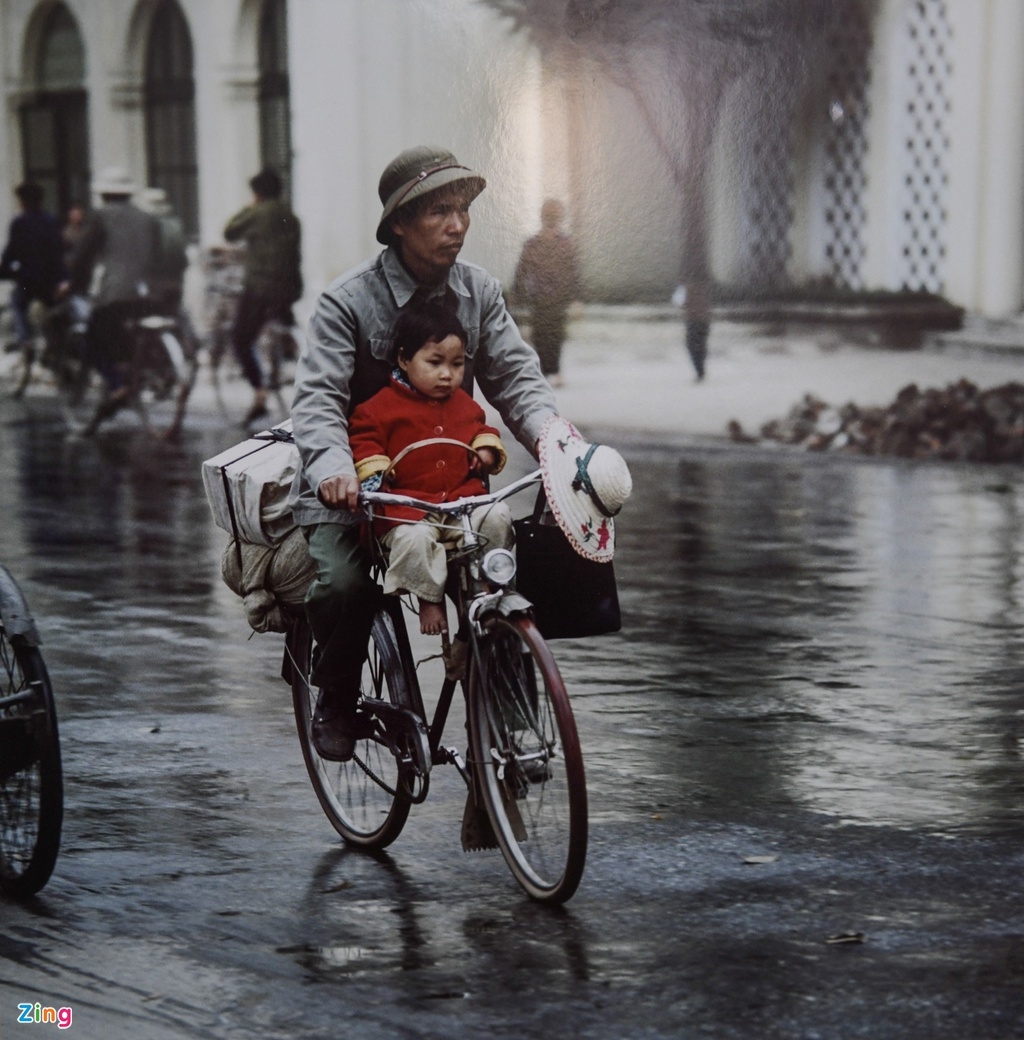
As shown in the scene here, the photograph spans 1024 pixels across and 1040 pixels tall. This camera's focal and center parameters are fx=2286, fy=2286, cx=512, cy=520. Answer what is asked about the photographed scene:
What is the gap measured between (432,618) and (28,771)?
101 centimetres

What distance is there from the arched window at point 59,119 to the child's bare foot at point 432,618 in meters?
22.4

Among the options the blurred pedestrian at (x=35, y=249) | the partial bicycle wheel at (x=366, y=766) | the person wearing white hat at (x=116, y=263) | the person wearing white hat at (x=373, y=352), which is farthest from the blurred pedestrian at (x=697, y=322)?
the person wearing white hat at (x=373, y=352)

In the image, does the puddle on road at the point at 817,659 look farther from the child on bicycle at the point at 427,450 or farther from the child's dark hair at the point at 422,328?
the child's dark hair at the point at 422,328

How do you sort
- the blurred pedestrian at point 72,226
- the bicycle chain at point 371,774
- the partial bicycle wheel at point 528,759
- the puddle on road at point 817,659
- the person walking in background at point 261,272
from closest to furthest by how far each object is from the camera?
the partial bicycle wheel at point 528,759, the bicycle chain at point 371,774, the puddle on road at point 817,659, the person walking in background at point 261,272, the blurred pedestrian at point 72,226

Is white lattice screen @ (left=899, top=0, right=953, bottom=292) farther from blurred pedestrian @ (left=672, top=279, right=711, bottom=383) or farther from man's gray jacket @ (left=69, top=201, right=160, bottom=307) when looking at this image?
man's gray jacket @ (left=69, top=201, right=160, bottom=307)

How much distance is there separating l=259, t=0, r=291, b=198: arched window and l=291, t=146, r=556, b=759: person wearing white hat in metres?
18.3

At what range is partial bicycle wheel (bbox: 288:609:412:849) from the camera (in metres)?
5.70

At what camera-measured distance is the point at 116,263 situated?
17922mm

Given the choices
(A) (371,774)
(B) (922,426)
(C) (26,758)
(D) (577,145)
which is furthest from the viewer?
(B) (922,426)

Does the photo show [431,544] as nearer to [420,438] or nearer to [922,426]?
[420,438]

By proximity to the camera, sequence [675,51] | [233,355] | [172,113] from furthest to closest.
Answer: [172,113] < [233,355] < [675,51]

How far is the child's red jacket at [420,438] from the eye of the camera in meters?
5.48

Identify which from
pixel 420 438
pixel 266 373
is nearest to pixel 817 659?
pixel 420 438

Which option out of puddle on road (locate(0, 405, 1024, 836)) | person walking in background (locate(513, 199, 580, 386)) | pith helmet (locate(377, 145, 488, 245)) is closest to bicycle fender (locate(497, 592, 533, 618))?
puddle on road (locate(0, 405, 1024, 836))
